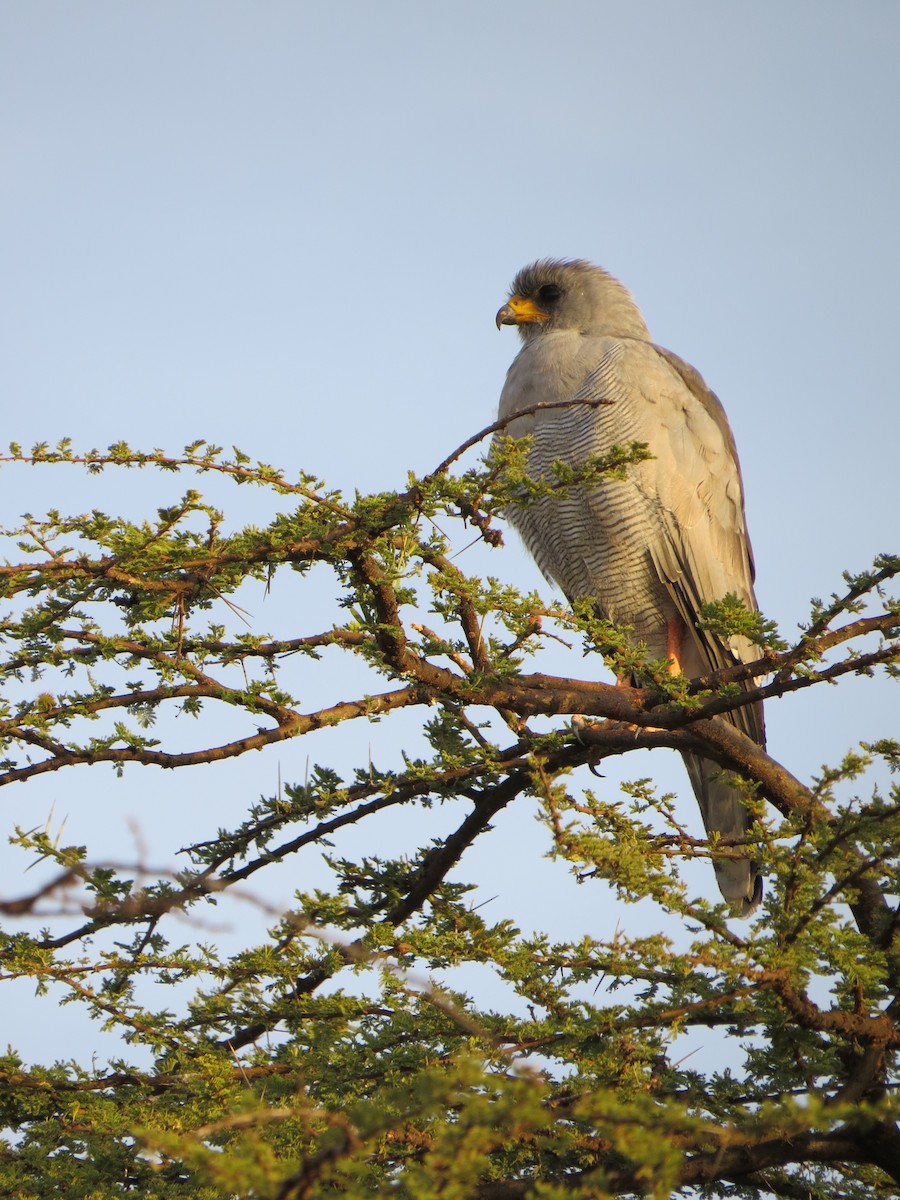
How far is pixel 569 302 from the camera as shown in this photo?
6.96m

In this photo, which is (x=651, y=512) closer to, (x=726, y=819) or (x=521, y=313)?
(x=726, y=819)

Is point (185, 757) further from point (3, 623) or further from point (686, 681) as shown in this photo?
point (686, 681)

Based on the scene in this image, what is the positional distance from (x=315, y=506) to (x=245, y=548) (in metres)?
0.19

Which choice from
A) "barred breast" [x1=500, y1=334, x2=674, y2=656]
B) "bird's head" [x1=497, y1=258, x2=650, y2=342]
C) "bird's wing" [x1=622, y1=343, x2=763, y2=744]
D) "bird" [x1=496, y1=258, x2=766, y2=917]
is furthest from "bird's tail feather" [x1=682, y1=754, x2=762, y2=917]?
"bird's head" [x1=497, y1=258, x2=650, y2=342]

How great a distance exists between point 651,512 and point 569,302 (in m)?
1.67

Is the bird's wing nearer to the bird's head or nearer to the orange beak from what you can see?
the bird's head

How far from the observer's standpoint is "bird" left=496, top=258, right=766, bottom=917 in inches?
229

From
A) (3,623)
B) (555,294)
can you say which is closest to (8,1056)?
(3,623)

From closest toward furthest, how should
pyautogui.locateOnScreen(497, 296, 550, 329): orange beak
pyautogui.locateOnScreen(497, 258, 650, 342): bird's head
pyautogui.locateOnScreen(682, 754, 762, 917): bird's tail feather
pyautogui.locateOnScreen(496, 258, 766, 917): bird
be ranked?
pyautogui.locateOnScreen(682, 754, 762, 917): bird's tail feather < pyautogui.locateOnScreen(496, 258, 766, 917): bird < pyautogui.locateOnScreen(497, 258, 650, 342): bird's head < pyautogui.locateOnScreen(497, 296, 550, 329): orange beak

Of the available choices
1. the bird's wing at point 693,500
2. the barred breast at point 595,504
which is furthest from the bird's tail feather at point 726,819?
the barred breast at point 595,504

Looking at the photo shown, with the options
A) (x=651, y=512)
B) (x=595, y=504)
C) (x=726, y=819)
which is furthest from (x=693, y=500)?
(x=726, y=819)

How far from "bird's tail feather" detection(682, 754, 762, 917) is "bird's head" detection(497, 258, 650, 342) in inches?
93.7

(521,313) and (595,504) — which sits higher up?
(521,313)

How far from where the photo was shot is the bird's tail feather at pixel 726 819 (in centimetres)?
551
